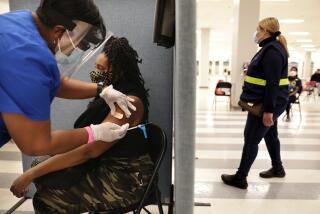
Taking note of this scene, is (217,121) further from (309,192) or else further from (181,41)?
(181,41)

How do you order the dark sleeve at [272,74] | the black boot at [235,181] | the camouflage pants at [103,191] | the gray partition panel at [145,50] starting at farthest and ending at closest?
the black boot at [235,181]
the dark sleeve at [272,74]
the gray partition panel at [145,50]
the camouflage pants at [103,191]

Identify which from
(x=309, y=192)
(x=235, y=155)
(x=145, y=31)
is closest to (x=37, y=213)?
(x=145, y=31)

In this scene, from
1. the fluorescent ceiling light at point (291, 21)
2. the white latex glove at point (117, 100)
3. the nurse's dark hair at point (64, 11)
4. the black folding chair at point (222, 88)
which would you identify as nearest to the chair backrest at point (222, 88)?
the black folding chair at point (222, 88)

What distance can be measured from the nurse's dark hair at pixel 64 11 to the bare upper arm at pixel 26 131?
36cm

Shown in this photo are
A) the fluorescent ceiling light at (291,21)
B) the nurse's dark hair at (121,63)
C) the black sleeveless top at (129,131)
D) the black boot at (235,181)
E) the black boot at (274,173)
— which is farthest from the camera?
the fluorescent ceiling light at (291,21)

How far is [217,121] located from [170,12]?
15.4 ft

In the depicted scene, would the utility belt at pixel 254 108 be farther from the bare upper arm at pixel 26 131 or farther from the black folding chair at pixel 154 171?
the bare upper arm at pixel 26 131

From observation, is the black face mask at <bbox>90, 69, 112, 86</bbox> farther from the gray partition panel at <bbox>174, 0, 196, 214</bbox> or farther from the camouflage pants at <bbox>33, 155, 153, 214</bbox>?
the gray partition panel at <bbox>174, 0, 196, 214</bbox>

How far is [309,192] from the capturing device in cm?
258

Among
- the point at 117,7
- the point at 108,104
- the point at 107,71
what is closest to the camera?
the point at 108,104

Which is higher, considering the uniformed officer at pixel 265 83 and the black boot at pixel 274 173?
the uniformed officer at pixel 265 83

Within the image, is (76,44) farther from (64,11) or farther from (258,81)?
(258,81)

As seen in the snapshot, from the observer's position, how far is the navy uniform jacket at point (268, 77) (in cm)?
225

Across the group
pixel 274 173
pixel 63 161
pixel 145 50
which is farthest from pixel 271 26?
pixel 63 161
